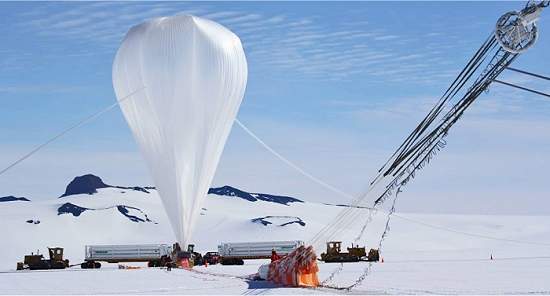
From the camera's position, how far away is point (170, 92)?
5738 cm

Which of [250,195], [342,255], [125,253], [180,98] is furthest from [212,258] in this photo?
[250,195]

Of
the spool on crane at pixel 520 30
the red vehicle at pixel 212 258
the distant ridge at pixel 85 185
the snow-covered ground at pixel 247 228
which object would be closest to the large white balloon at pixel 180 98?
the snow-covered ground at pixel 247 228

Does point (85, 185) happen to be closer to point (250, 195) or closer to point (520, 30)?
point (250, 195)

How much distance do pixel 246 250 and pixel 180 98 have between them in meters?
21.6

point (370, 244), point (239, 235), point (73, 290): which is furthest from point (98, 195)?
point (73, 290)

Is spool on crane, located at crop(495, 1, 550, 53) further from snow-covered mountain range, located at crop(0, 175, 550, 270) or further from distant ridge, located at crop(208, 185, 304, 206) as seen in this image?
distant ridge, located at crop(208, 185, 304, 206)

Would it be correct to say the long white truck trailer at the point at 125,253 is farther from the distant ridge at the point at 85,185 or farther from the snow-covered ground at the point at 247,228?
the distant ridge at the point at 85,185

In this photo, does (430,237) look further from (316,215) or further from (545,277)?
(545,277)

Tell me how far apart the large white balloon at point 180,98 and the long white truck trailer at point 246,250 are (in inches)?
525

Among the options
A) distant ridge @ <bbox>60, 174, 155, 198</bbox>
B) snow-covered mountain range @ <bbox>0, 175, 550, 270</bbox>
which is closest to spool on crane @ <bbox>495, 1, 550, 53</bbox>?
snow-covered mountain range @ <bbox>0, 175, 550, 270</bbox>

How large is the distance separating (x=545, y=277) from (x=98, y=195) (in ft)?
370

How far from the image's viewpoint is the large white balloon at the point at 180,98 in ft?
188

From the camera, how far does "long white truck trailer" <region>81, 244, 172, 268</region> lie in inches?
2873

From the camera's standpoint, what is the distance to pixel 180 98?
57656 millimetres
